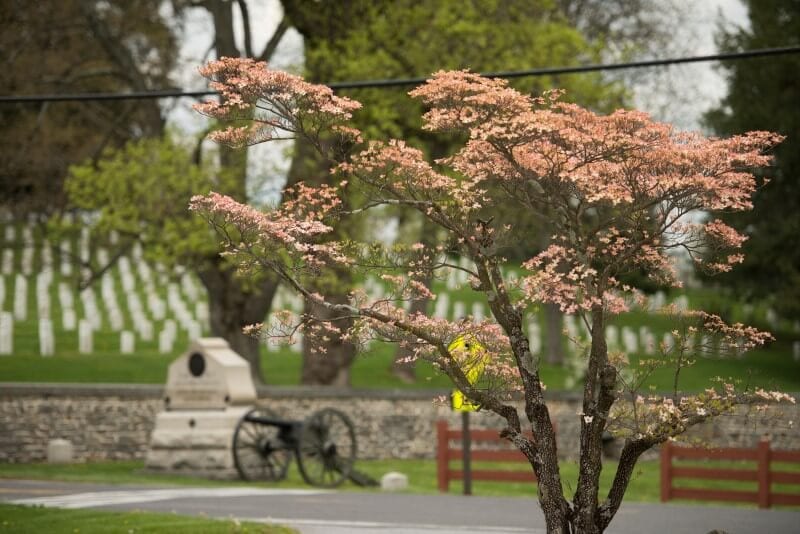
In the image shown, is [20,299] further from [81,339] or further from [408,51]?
[408,51]

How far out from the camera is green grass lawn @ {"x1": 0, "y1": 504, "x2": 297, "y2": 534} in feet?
50.3

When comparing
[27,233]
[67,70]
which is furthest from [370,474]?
[27,233]

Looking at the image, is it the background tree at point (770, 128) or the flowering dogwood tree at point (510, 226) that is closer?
the flowering dogwood tree at point (510, 226)

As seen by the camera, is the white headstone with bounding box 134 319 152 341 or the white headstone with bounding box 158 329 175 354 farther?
the white headstone with bounding box 134 319 152 341

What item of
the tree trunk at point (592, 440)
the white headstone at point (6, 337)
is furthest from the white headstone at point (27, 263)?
the tree trunk at point (592, 440)

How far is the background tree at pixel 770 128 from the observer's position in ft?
122

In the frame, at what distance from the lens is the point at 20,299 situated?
1614 inches

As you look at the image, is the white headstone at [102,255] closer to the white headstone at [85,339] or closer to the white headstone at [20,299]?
the white headstone at [20,299]

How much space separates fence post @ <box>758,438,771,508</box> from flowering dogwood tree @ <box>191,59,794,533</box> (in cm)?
871

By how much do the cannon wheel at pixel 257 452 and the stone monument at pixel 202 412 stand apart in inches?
12.7

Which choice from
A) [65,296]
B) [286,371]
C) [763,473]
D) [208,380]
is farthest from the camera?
[65,296]

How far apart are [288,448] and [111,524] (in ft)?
26.1

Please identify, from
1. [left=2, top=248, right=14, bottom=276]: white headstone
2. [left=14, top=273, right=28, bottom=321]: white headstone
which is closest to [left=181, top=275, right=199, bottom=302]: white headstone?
[left=14, top=273, right=28, bottom=321]: white headstone

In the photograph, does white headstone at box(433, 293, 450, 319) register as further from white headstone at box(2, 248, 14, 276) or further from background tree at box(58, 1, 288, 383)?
white headstone at box(2, 248, 14, 276)
